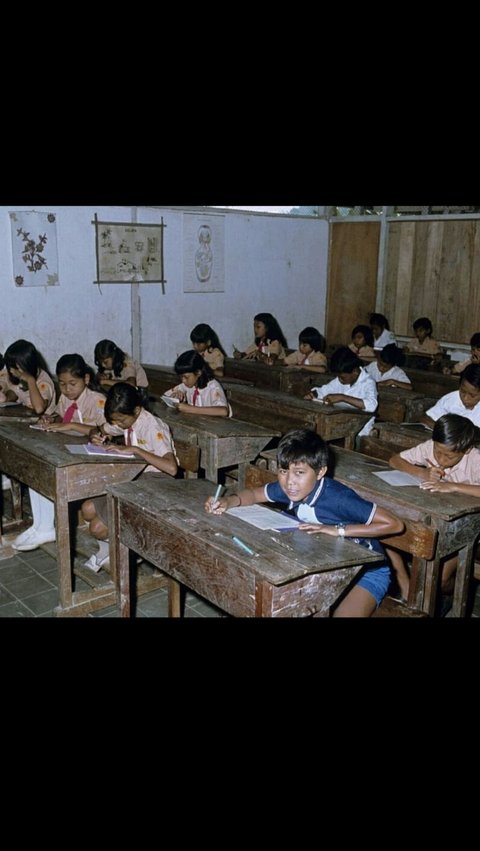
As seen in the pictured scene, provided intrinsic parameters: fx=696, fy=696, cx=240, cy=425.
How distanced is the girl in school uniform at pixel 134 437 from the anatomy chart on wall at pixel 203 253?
3916mm

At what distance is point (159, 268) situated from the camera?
7.36 meters

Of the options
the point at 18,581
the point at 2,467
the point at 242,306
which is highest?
the point at 242,306

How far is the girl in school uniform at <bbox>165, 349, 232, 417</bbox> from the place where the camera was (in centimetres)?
477

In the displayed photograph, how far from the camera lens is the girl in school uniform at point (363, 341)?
25.1 feet

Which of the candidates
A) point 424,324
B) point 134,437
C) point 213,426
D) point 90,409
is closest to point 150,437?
point 134,437

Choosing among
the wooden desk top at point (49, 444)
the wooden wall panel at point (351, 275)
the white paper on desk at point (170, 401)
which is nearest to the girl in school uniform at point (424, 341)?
the wooden wall panel at point (351, 275)

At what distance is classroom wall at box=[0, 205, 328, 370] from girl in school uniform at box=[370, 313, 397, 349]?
107cm

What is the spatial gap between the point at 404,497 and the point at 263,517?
0.75 m

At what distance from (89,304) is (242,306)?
7.13 ft

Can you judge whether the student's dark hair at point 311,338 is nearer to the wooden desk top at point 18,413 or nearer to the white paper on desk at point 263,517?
the wooden desk top at point 18,413

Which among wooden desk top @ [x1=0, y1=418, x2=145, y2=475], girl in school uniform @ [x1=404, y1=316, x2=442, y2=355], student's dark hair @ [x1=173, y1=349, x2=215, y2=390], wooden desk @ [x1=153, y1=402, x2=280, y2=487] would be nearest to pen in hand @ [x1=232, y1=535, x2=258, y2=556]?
wooden desk top @ [x1=0, y1=418, x2=145, y2=475]

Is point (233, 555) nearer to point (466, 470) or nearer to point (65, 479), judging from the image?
point (65, 479)
